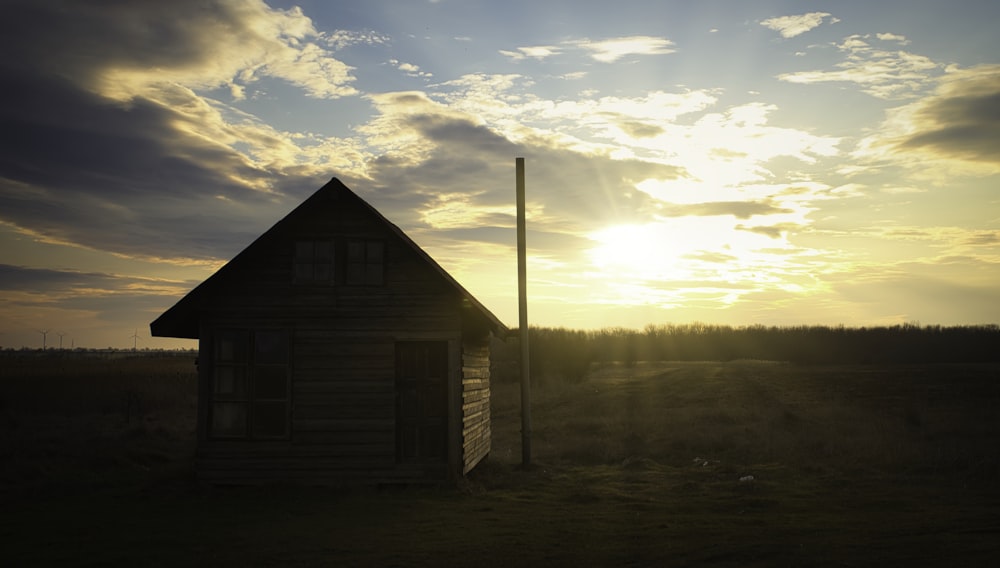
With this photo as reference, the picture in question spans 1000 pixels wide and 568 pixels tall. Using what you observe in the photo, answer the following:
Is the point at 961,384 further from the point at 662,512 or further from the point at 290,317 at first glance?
the point at 290,317

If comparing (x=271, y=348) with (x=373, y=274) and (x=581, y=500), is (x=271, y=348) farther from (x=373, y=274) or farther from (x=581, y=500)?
(x=581, y=500)

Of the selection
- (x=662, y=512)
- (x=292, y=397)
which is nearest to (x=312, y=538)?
(x=292, y=397)

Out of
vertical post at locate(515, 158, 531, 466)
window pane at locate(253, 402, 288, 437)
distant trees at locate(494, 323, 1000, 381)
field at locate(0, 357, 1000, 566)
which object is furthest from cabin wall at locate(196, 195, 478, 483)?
distant trees at locate(494, 323, 1000, 381)

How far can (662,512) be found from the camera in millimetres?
13797

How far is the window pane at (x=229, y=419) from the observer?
1580 centimetres

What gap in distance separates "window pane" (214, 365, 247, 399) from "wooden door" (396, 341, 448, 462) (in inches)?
123

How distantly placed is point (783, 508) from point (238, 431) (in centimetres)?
1055

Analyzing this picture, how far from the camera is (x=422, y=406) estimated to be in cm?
1630

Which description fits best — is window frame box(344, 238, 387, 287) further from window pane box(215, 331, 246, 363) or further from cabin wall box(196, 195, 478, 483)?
window pane box(215, 331, 246, 363)

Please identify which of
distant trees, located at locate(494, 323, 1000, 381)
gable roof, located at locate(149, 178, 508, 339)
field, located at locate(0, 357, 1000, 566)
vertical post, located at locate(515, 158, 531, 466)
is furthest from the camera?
distant trees, located at locate(494, 323, 1000, 381)

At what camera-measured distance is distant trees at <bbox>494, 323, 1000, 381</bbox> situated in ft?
196

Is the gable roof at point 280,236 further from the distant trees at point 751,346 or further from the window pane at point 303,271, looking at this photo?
the distant trees at point 751,346

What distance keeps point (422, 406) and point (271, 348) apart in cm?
330

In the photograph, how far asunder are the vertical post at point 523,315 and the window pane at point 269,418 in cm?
633
